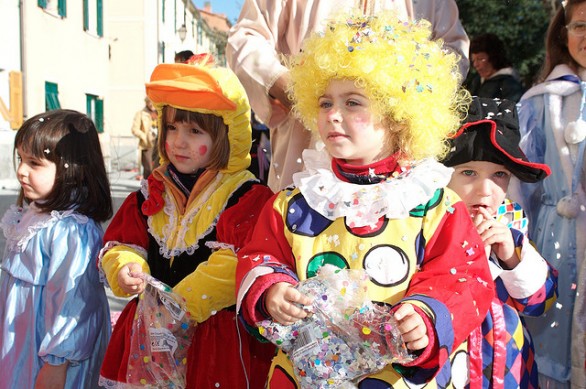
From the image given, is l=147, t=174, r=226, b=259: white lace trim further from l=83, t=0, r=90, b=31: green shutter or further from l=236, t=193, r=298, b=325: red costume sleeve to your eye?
l=83, t=0, r=90, b=31: green shutter

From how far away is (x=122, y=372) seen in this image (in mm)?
2107

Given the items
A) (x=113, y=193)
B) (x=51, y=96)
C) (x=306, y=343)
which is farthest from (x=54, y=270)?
(x=51, y=96)

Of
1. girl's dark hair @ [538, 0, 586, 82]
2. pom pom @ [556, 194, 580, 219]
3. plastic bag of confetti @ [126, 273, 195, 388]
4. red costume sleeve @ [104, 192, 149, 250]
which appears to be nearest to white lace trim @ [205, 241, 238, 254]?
plastic bag of confetti @ [126, 273, 195, 388]

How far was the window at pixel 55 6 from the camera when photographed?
31.4 ft

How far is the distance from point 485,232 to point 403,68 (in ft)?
1.92

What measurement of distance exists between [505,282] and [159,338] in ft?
3.70

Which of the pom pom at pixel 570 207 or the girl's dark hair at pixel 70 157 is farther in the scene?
the girl's dark hair at pixel 70 157

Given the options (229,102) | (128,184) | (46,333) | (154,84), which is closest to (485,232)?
(229,102)

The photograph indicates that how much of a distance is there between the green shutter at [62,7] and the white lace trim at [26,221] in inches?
310

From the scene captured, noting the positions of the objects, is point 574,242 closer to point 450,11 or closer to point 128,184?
point 450,11

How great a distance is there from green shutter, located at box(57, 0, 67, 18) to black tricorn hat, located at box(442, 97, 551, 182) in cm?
906

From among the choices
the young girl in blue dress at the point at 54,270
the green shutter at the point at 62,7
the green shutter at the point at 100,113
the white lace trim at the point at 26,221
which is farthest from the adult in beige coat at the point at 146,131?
the young girl in blue dress at the point at 54,270

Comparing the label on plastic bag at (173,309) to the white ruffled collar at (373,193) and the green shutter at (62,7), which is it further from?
the green shutter at (62,7)

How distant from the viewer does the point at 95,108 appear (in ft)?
46.1
